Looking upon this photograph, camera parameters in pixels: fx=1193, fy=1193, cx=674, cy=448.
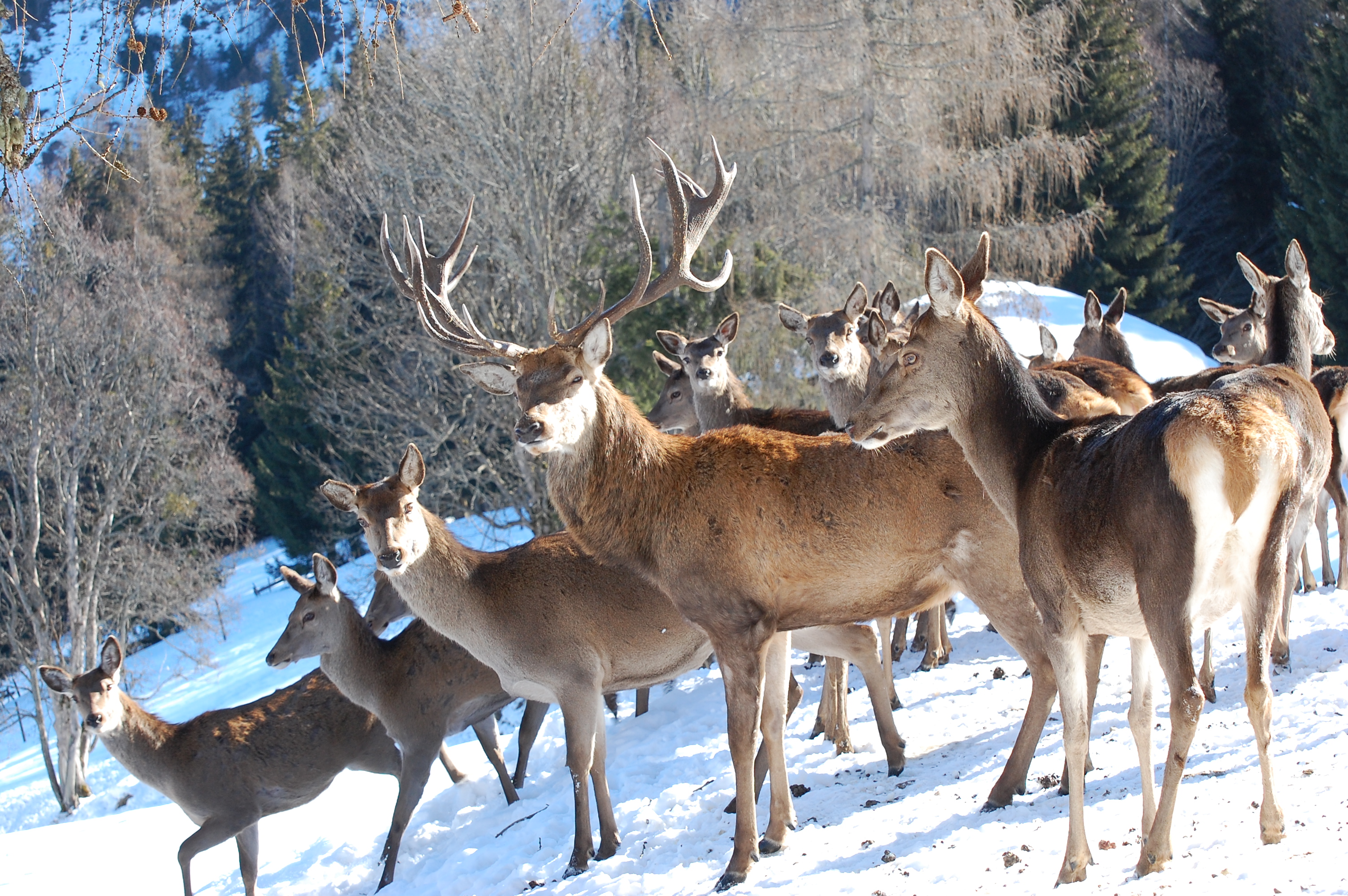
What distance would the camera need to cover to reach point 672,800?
7.44 m

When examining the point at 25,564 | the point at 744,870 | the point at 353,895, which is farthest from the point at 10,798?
the point at 744,870

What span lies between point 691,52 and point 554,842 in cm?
1672

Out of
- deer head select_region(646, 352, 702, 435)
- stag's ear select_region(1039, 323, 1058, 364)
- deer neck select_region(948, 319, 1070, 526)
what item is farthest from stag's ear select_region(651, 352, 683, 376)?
deer neck select_region(948, 319, 1070, 526)

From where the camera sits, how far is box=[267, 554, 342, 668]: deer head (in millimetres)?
8938

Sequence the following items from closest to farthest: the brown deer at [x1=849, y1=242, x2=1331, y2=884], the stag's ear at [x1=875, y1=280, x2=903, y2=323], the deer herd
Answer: the brown deer at [x1=849, y1=242, x2=1331, y2=884]
the deer herd
the stag's ear at [x1=875, y1=280, x2=903, y2=323]

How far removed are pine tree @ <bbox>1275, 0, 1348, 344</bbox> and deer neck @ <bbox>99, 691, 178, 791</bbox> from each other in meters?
25.8

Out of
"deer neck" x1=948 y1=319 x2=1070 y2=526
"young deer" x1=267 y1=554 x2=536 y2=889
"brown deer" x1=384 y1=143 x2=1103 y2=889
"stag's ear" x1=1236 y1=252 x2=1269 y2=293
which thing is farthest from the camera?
"young deer" x1=267 y1=554 x2=536 y2=889

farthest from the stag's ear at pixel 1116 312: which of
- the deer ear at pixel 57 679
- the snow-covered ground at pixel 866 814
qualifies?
the deer ear at pixel 57 679

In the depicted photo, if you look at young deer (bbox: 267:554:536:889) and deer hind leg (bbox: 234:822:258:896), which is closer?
young deer (bbox: 267:554:536:889)

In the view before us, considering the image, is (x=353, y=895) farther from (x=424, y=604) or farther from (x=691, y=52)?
(x=691, y=52)

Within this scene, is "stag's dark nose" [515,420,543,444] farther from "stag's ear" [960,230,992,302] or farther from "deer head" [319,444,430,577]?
"stag's ear" [960,230,992,302]

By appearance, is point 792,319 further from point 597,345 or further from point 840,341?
point 597,345

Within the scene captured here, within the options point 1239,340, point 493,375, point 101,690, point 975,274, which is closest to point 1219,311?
point 1239,340

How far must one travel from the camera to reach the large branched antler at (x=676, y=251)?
6762 mm
